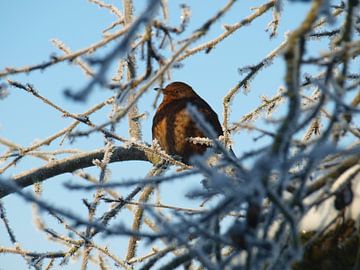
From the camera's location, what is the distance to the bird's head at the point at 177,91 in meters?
5.22

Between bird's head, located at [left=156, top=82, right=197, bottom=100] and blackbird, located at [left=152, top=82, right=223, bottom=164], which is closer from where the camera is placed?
blackbird, located at [left=152, top=82, right=223, bottom=164]

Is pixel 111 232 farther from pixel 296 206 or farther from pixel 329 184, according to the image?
pixel 329 184

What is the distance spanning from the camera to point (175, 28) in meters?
1.62

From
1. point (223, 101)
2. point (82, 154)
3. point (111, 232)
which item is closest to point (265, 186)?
point (111, 232)

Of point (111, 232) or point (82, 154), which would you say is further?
point (82, 154)

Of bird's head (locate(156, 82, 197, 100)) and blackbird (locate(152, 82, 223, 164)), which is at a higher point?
bird's head (locate(156, 82, 197, 100))

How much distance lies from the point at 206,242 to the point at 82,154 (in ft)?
8.93

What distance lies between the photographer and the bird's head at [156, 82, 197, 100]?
5.22 metres

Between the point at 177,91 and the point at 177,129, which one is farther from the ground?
the point at 177,91

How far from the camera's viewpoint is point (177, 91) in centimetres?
Answer: 527

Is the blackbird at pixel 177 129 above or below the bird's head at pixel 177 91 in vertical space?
below

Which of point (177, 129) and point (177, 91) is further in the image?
point (177, 91)

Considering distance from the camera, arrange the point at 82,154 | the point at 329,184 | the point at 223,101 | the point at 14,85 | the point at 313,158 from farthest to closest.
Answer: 1. the point at 82,154
2. the point at 223,101
3. the point at 14,85
4. the point at 329,184
5. the point at 313,158

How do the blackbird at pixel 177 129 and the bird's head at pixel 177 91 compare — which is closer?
the blackbird at pixel 177 129
